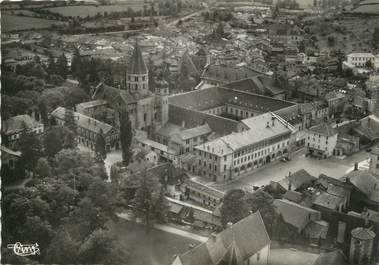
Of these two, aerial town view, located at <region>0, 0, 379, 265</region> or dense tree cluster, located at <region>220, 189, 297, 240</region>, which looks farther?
dense tree cluster, located at <region>220, 189, 297, 240</region>

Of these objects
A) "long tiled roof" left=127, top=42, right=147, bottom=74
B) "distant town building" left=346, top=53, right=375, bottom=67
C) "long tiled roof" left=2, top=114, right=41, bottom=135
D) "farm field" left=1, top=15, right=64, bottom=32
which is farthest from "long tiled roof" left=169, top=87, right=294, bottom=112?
"farm field" left=1, top=15, right=64, bottom=32

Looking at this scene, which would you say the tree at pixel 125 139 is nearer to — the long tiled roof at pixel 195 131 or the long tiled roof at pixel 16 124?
the long tiled roof at pixel 195 131

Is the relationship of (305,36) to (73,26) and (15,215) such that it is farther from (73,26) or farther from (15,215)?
(15,215)

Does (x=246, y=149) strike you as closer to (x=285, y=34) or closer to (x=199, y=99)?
(x=199, y=99)

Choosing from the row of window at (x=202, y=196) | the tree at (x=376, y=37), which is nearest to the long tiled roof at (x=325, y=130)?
the tree at (x=376, y=37)

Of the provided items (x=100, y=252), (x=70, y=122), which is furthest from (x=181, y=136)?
(x=100, y=252)

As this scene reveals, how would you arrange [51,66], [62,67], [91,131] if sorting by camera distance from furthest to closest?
1. [62,67]
2. [51,66]
3. [91,131]

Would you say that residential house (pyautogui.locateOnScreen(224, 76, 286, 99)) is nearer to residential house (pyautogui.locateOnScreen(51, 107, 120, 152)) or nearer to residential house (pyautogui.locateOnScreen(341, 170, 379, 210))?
residential house (pyautogui.locateOnScreen(51, 107, 120, 152))
